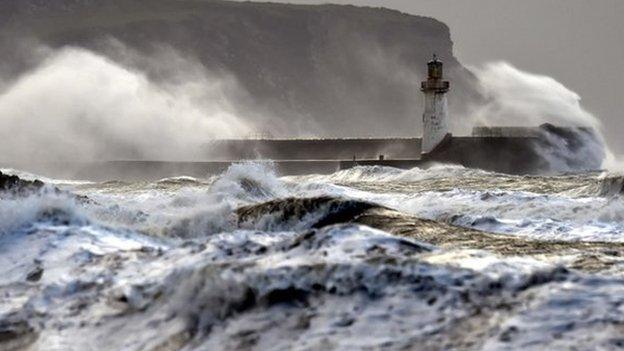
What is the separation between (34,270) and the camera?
242 inches

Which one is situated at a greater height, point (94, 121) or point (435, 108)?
point (94, 121)

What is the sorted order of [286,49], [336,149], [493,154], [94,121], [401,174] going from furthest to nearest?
[286,49], [94,121], [336,149], [493,154], [401,174]

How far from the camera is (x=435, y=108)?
43.3 metres

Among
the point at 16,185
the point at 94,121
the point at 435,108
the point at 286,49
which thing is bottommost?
Answer: the point at 16,185

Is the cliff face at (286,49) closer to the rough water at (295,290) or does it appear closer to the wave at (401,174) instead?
the wave at (401,174)

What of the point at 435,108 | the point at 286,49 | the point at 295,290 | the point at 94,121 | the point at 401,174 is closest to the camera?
the point at 295,290

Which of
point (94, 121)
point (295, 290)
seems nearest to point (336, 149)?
point (94, 121)

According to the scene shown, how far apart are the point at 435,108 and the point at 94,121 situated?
3377cm

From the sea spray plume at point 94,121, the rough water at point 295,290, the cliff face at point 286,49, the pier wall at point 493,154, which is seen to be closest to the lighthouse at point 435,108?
the pier wall at point 493,154

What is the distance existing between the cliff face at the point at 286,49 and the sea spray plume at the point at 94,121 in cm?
3002

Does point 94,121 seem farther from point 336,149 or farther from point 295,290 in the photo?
point 295,290

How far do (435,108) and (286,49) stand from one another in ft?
290

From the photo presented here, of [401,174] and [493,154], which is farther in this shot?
[493,154]

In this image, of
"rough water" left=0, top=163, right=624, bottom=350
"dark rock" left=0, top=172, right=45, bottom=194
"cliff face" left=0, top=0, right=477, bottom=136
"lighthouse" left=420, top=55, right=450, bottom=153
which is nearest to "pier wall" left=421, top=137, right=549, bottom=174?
"lighthouse" left=420, top=55, right=450, bottom=153
